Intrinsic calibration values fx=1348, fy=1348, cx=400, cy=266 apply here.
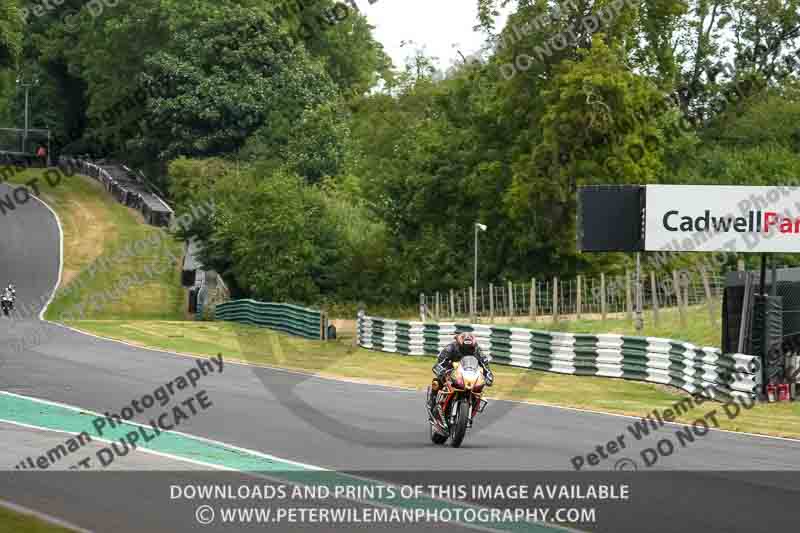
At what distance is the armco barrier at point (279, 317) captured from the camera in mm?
45906

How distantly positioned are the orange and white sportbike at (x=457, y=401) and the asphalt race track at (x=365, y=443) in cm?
27

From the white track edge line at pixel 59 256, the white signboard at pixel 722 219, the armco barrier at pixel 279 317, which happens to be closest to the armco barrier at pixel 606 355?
the white signboard at pixel 722 219

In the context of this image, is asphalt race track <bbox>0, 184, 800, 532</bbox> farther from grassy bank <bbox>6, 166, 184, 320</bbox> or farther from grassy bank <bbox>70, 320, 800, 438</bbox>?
grassy bank <bbox>6, 166, 184, 320</bbox>

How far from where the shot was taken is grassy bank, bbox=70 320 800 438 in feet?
75.5

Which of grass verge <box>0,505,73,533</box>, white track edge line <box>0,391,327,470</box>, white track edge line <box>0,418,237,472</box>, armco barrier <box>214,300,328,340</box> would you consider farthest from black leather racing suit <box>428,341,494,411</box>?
armco barrier <box>214,300,328,340</box>

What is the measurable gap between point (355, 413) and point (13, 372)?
890cm

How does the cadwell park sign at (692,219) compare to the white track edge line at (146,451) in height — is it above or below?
above

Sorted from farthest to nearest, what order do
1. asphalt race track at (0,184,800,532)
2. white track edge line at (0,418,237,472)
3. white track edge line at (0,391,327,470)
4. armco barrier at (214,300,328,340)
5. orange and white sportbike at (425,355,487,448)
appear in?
armco barrier at (214,300,328,340)
orange and white sportbike at (425,355,487,448)
white track edge line at (0,391,327,470)
white track edge line at (0,418,237,472)
asphalt race track at (0,184,800,532)

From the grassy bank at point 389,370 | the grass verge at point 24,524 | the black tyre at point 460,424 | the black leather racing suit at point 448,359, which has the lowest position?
the grassy bank at point 389,370

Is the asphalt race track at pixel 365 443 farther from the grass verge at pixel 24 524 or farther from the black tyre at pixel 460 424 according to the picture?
the grass verge at pixel 24 524

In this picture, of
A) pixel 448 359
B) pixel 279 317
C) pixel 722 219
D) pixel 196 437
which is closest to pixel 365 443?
pixel 448 359

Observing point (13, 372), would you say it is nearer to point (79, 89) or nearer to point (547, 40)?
point (547, 40)

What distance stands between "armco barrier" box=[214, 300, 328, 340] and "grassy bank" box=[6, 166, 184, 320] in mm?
4392

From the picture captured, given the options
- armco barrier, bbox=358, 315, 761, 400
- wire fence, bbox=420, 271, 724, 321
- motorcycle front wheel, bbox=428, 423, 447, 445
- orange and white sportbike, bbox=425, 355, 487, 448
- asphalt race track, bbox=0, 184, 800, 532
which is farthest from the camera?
wire fence, bbox=420, 271, 724, 321
